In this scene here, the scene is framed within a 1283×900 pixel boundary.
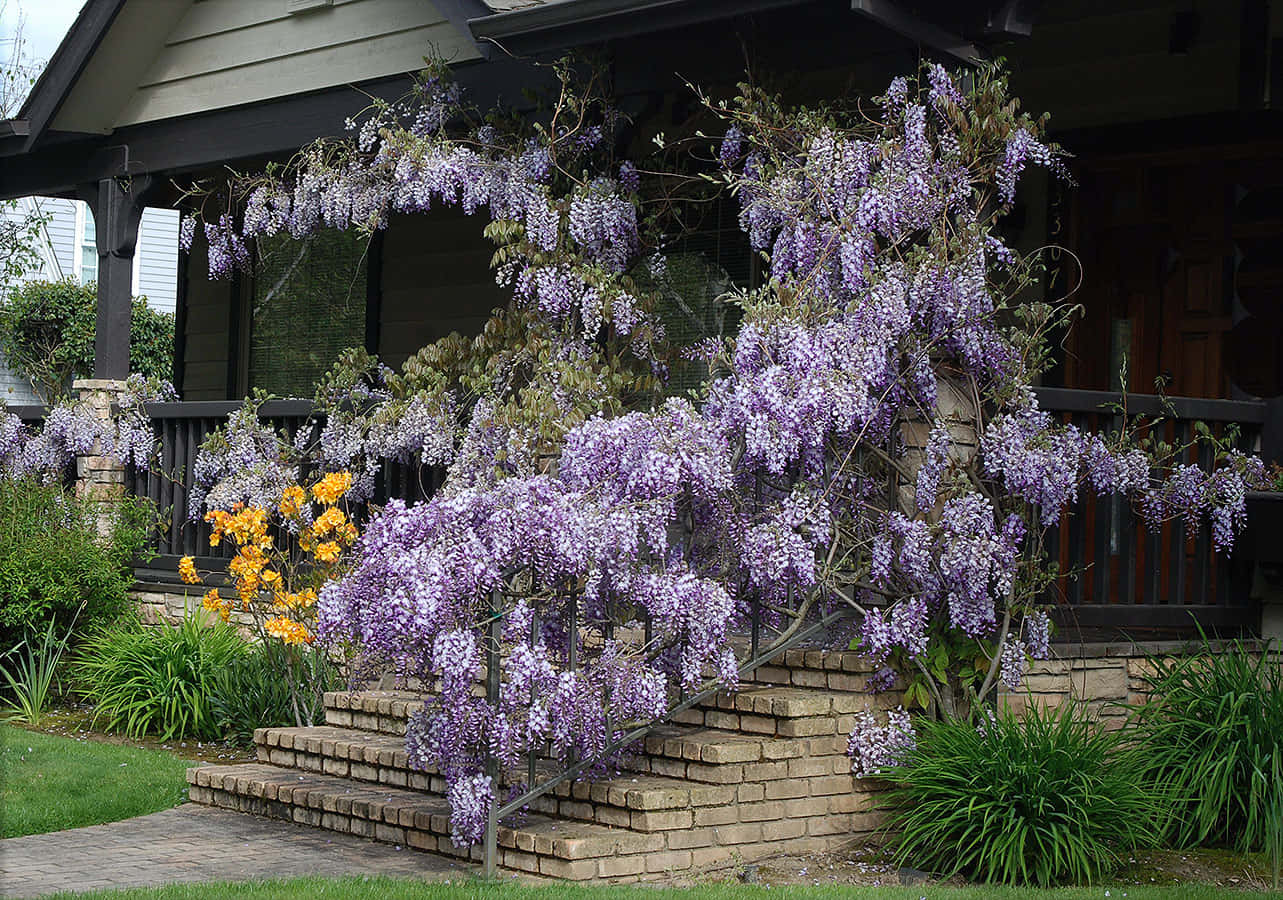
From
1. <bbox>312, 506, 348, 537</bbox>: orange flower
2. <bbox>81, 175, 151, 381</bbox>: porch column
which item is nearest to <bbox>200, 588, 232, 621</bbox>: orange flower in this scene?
<bbox>312, 506, 348, 537</bbox>: orange flower

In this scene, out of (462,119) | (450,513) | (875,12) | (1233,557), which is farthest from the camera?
(462,119)

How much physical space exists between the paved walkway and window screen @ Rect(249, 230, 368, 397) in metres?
6.44

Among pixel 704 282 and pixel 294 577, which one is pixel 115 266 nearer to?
pixel 294 577

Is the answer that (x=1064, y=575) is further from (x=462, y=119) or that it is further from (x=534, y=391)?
(x=462, y=119)

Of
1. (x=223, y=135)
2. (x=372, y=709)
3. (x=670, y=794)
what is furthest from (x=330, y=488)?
(x=223, y=135)

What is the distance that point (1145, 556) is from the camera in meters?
7.74

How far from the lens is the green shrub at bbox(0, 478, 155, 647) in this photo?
9.84 meters

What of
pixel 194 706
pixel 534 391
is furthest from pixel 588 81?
pixel 194 706

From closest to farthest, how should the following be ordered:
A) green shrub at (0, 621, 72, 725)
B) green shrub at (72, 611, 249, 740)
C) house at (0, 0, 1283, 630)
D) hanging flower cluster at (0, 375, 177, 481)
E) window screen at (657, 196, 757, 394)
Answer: house at (0, 0, 1283, 630) → green shrub at (72, 611, 249, 740) → green shrub at (0, 621, 72, 725) → window screen at (657, 196, 757, 394) → hanging flower cluster at (0, 375, 177, 481)

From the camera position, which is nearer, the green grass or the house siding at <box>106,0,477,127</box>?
the green grass

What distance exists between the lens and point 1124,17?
28.6 ft

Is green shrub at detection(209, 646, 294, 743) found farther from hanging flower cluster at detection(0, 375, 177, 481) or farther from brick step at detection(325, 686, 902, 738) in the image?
brick step at detection(325, 686, 902, 738)

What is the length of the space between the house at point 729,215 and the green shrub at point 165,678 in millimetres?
1426

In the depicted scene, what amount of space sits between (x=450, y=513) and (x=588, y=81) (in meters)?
3.41
